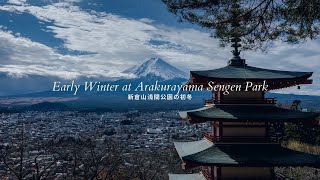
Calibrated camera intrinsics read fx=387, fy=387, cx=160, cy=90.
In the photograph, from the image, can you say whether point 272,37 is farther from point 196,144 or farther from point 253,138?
point 196,144

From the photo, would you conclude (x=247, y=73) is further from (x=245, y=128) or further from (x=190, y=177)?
(x=190, y=177)

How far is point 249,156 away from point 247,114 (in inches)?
74.5

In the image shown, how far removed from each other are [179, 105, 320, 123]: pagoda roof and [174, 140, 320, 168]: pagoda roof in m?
1.34

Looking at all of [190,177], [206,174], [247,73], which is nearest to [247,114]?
[247,73]

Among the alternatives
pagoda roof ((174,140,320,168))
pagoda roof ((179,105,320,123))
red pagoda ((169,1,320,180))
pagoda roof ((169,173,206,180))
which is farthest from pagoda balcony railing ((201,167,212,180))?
pagoda roof ((179,105,320,123))

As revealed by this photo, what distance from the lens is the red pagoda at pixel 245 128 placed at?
16.8 m

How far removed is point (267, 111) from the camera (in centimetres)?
1805

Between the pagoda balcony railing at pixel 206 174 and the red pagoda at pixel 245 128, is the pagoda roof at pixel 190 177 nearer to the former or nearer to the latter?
the pagoda balcony railing at pixel 206 174

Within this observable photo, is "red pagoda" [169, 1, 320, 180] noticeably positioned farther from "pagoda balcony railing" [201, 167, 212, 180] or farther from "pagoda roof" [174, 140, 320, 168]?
"pagoda balcony railing" [201, 167, 212, 180]

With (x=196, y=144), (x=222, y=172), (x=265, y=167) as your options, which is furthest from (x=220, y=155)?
(x=196, y=144)

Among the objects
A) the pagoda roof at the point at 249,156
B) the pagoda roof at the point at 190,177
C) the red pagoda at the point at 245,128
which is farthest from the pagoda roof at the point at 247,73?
the pagoda roof at the point at 190,177

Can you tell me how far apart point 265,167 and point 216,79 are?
4.53 metres

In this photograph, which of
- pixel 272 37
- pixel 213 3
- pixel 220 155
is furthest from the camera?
pixel 220 155

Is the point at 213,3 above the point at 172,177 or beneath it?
above
